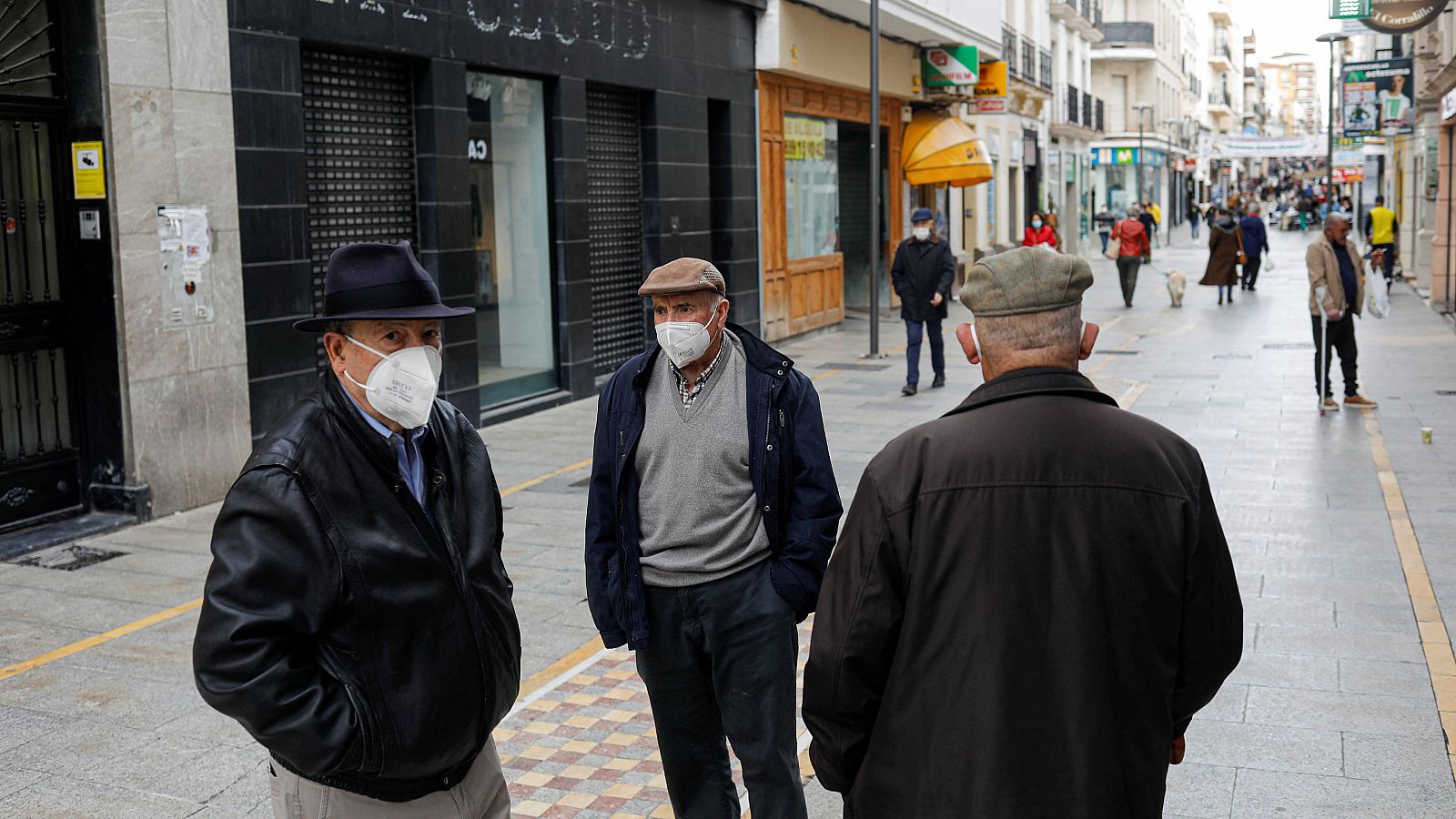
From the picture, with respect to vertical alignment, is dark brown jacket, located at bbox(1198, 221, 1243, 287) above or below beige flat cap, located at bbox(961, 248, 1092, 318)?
below

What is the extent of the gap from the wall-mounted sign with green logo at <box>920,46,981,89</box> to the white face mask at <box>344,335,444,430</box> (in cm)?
2278

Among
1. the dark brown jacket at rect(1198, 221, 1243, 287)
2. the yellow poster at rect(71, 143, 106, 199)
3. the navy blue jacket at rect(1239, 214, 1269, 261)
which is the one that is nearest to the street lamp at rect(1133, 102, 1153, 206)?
the navy blue jacket at rect(1239, 214, 1269, 261)

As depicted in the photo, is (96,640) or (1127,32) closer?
(96,640)

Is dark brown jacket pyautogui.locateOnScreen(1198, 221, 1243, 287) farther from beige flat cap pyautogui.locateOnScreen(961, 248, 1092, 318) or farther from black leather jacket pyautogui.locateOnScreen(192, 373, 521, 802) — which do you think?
black leather jacket pyautogui.locateOnScreen(192, 373, 521, 802)

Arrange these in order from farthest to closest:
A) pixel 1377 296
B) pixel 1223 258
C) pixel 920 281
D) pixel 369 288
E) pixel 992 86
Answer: pixel 992 86
pixel 1223 258
pixel 920 281
pixel 1377 296
pixel 369 288

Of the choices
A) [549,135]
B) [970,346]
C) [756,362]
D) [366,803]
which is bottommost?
[366,803]

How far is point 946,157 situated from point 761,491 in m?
21.4

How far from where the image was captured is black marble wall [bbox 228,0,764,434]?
9977 mm

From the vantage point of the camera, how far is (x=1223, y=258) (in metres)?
25.4

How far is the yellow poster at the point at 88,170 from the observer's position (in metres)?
8.77

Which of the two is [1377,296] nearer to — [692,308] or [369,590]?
[692,308]

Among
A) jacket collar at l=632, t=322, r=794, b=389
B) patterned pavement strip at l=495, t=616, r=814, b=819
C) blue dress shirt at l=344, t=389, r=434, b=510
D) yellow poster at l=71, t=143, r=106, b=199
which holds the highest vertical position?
yellow poster at l=71, t=143, r=106, b=199

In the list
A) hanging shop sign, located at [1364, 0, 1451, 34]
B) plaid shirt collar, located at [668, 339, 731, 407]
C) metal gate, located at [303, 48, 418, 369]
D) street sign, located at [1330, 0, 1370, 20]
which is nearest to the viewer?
plaid shirt collar, located at [668, 339, 731, 407]

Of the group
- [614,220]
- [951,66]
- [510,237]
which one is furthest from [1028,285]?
[951,66]
